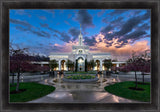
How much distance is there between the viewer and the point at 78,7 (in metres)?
4.49

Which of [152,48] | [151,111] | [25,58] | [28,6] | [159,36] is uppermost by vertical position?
[28,6]

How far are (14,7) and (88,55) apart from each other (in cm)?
4409

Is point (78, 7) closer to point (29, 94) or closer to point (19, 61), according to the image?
point (19, 61)

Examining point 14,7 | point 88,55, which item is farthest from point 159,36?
point 88,55

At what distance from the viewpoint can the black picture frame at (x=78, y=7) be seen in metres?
4.22

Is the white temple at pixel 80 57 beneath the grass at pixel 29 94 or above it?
above

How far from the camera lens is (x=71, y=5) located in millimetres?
4473

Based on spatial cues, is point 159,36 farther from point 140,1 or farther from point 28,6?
point 28,6

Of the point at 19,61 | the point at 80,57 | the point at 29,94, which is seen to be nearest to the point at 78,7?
the point at 19,61

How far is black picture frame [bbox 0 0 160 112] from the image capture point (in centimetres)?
422

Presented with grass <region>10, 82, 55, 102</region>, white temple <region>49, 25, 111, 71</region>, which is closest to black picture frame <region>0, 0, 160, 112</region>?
grass <region>10, 82, 55, 102</region>

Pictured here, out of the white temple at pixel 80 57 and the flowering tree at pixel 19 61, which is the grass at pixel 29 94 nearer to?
the flowering tree at pixel 19 61

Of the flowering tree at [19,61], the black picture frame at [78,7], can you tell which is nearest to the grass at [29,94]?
the flowering tree at [19,61]

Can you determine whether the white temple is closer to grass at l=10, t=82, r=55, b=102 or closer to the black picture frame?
grass at l=10, t=82, r=55, b=102
